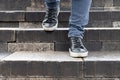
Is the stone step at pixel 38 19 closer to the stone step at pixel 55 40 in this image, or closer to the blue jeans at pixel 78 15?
the stone step at pixel 55 40

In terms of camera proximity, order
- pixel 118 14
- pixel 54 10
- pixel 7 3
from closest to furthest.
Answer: pixel 54 10 → pixel 118 14 → pixel 7 3

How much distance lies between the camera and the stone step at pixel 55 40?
2836 millimetres

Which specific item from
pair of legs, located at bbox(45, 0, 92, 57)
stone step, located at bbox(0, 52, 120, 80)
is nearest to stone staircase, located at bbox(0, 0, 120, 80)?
stone step, located at bbox(0, 52, 120, 80)

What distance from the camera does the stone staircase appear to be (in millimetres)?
2342

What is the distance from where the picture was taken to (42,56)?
254cm

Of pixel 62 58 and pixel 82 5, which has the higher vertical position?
pixel 82 5

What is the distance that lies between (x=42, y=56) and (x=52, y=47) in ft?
1.08

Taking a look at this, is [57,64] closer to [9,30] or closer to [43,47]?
[43,47]

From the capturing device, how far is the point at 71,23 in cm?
251

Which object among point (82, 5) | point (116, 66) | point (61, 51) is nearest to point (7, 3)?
point (61, 51)

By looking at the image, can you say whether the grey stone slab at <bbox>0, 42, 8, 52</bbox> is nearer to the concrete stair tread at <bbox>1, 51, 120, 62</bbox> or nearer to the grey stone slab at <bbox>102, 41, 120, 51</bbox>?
the concrete stair tread at <bbox>1, 51, 120, 62</bbox>

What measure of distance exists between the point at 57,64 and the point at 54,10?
671mm

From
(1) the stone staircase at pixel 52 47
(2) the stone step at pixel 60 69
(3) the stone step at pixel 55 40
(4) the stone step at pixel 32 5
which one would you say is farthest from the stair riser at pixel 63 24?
(2) the stone step at pixel 60 69

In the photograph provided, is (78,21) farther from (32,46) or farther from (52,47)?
(32,46)
